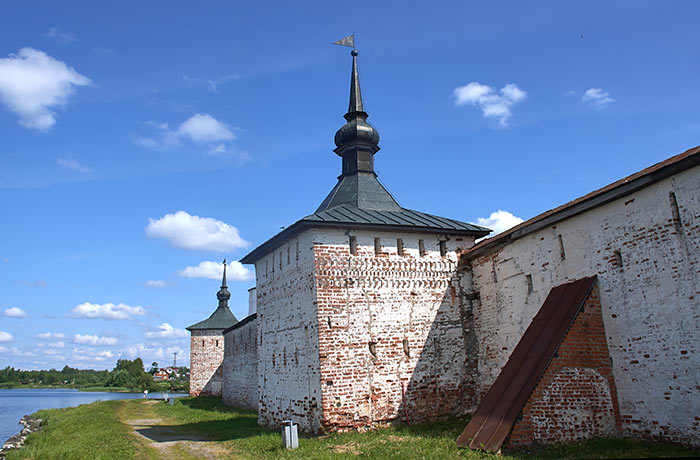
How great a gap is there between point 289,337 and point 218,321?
24.0 m

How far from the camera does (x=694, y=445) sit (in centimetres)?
766

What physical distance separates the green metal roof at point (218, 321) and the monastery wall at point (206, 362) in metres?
0.33

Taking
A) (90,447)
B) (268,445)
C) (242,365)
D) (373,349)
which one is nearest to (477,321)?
(373,349)

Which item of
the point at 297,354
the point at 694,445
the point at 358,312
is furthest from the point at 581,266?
the point at 297,354

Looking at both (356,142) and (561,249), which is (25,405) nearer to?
(356,142)

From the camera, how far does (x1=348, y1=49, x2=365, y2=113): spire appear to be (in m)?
17.3

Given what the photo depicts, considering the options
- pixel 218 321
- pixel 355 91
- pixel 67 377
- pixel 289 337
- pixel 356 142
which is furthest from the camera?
pixel 67 377

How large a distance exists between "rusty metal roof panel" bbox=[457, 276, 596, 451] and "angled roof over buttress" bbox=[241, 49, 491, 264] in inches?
165

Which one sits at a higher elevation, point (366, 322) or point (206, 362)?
point (366, 322)

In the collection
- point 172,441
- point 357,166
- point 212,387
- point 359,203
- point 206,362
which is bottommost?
point 172,441

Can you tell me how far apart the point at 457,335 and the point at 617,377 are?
456cm

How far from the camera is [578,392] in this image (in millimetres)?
9047

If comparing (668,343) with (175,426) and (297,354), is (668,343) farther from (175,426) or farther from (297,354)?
(175,426)

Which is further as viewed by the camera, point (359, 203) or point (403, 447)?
point (359, 203)
